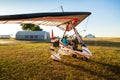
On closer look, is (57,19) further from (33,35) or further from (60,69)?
(33,35)

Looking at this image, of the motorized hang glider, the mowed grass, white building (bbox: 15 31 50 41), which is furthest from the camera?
white building (bbox: 15 31 50 41)

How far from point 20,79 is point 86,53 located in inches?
215

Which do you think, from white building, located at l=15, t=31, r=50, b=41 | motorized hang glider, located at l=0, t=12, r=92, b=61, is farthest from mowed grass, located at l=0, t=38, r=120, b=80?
white building, located at l=15, t=31, r=50, b=41

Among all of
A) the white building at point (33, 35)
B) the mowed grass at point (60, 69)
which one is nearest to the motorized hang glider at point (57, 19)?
the mowed grass at point (60, 69)

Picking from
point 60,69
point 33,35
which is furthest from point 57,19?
point 33,35

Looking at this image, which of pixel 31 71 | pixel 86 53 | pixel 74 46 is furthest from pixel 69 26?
pixel 31 71

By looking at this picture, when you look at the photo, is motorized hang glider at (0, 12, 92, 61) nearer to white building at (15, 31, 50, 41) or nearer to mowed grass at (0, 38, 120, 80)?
mowed grass at (0, 38, 120, 80)

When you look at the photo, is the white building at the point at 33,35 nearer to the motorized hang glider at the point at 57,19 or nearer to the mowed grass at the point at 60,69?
the motorized hang glider at the point at 57,19

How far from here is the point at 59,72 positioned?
12.0 metres

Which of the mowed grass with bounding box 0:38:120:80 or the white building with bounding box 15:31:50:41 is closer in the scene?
the mowed grass with bounding box 0:38:120:80

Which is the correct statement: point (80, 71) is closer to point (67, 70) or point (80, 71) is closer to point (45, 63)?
point (67, 70)

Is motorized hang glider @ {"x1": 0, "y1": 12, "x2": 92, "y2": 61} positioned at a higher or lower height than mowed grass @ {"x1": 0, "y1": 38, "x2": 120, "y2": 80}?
higher

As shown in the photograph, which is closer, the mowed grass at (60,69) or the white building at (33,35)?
the mowed grass at (60,69)

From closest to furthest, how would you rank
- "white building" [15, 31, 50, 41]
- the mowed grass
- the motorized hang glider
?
the motorized hang glider < the mowed grass < "white building" [15, 31, 50, 41]
